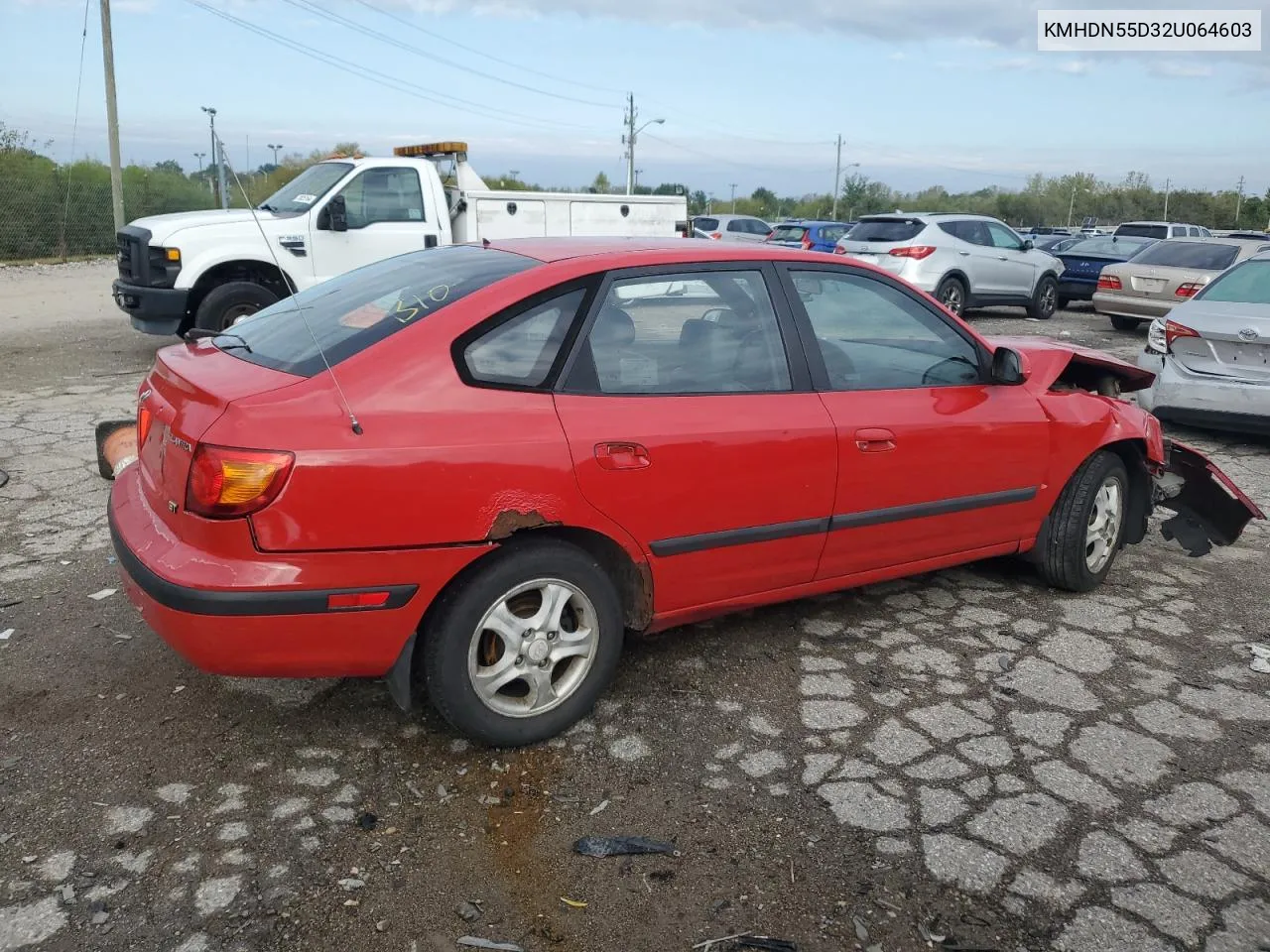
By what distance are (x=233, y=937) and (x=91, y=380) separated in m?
7.87

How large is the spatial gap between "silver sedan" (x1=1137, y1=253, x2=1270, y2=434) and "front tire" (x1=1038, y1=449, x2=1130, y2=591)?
3177mm

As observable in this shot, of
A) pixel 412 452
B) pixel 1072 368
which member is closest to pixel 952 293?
pixel 1072 368

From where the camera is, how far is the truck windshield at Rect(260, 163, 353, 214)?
32.2 feet

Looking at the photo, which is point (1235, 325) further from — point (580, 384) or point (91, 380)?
point (91, 380)

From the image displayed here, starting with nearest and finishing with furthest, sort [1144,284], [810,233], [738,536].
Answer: [738,536]
[1144,284]
[810,233]

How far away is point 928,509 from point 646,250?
1485mm

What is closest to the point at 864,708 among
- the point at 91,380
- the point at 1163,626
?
the point at 1163,626

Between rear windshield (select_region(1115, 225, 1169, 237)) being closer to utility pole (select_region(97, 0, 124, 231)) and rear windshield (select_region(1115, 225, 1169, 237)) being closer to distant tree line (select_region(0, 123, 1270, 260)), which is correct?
distant tree line (select_region(0, 123, 1270, 260))

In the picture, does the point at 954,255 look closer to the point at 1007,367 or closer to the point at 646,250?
the point at 1007,367

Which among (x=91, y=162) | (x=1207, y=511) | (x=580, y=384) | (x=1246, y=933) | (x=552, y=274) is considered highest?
(x=91, y=162)

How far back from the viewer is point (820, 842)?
2725mm

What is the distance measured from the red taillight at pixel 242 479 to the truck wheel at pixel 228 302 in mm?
Result: 6946

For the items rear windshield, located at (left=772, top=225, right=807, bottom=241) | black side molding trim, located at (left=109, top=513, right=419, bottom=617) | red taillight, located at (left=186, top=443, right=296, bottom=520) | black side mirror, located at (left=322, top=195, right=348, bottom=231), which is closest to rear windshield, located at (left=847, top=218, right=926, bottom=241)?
rear windshield, located at (left=772, top=225, right=807, bottom=241)

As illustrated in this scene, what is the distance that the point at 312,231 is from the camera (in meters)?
9.62
